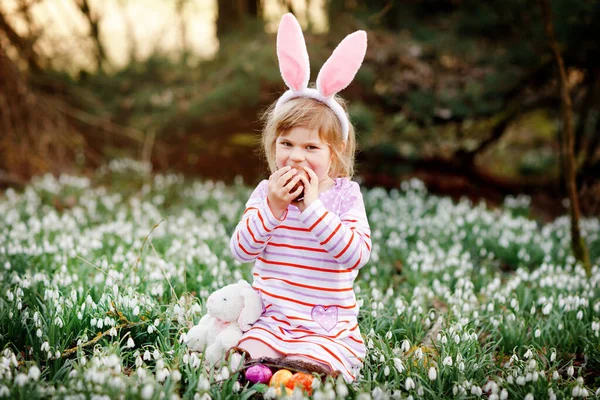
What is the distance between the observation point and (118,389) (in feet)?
6.32

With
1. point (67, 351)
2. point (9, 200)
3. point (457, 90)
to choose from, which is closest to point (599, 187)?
point (457, 90)

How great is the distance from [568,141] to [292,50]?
9.07 feet

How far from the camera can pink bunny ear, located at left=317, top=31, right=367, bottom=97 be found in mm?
2338

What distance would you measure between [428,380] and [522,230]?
3.47m

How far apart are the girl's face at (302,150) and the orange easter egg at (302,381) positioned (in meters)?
0.87

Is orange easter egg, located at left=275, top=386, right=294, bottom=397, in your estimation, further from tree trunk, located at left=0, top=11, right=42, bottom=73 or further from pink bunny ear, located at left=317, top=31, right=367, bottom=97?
tree trunk, located at left=0, top=11, right=42, bottom=73

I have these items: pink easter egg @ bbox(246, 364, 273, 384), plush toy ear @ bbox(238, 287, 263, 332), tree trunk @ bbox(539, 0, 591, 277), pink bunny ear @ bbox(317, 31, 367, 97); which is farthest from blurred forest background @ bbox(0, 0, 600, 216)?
pink easter egg @ bbox(246, 364, 273, 384)

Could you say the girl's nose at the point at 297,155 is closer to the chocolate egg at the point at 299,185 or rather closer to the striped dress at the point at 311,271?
the chocolate egg at the point at 299,185

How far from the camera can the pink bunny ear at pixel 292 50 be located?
7.67ft

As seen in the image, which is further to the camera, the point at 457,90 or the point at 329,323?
the point at 457,90

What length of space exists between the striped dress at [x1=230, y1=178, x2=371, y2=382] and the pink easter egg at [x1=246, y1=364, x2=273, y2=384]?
119mm

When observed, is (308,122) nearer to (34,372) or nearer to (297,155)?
(297,155)

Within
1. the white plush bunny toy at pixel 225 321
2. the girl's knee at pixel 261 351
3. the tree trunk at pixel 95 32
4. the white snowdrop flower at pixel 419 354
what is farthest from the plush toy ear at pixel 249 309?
the tree trunk at pixel 95 32

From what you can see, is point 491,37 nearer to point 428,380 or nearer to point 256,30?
point 256,30
